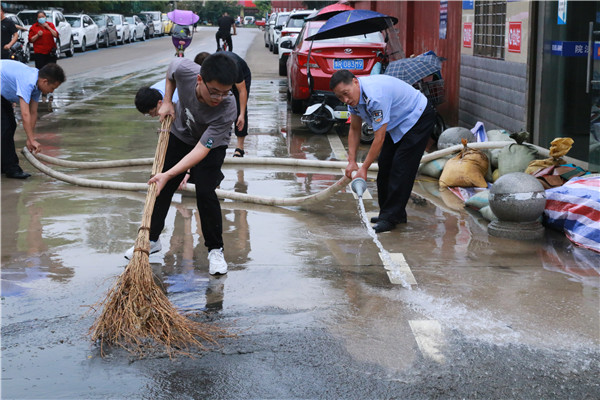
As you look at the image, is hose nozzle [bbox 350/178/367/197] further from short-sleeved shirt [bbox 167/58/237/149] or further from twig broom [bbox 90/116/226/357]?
twig broom [bbox 90/116/226/357]

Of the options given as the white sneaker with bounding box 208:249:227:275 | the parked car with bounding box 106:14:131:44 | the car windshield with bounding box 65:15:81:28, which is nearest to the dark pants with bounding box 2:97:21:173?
the white sneaker with bounding box 208:249:227:275

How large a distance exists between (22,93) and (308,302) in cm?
472

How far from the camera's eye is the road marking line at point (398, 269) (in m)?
5.53

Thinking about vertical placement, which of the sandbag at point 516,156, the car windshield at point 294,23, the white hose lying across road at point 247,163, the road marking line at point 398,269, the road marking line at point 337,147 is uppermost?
the car windshield at point 294,23

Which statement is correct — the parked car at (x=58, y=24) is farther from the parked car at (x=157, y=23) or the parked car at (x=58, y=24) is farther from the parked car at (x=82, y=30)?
the parked car at (x=157, y=23)

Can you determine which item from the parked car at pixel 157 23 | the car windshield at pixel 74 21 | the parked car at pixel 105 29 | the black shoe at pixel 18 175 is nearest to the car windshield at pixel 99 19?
the parked car at pixel 105 29

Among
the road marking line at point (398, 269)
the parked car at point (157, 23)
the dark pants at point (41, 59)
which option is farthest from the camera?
the parked car at point (157, 23)

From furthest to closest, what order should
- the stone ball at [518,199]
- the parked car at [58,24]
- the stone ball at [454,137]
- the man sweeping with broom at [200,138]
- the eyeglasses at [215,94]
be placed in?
1. the parked car at [58,24]
2. the stone ball at [454,137]
3. the stone ball at [518,199]
4. the man sweeping with broom at [200,138]
5. the eyeglasses at [215,94]

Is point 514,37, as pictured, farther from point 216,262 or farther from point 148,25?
point 148,25

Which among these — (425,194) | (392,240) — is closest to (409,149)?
(392,240)

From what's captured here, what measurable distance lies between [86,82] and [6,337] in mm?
18338

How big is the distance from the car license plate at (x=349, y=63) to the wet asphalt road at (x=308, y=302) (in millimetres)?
4245

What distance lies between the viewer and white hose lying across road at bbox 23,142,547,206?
7506mm

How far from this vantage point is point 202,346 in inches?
172
